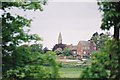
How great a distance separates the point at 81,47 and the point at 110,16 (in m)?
0.50

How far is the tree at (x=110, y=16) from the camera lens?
292 centimetres

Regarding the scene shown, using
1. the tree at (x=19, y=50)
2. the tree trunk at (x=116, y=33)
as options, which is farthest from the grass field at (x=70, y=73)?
the tree trunk at (x=116, y=33)

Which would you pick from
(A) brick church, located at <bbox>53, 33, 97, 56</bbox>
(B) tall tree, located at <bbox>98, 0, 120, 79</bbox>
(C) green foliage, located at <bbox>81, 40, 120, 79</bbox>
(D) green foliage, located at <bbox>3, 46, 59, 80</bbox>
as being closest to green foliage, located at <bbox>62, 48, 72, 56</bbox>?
(A) brick church, located at <bbox>53, 33, 97, 56</bbox>

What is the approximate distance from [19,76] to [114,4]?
4.63ft

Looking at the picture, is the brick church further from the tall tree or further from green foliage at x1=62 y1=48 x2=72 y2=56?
the tall tree

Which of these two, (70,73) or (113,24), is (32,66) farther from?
(113,24)

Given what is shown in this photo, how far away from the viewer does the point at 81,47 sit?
Result: 2959 mm

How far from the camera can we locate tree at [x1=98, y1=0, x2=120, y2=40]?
2.92m

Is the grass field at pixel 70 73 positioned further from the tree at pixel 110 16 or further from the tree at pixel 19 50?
the tree at pixel 110 16

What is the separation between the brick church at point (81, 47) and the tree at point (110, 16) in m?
0.26

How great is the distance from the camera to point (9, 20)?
300cm

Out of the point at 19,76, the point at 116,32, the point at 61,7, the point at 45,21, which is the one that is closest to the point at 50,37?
the point at 45,21

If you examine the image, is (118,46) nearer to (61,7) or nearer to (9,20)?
(61,7)

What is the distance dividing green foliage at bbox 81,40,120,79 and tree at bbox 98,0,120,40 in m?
0.14
